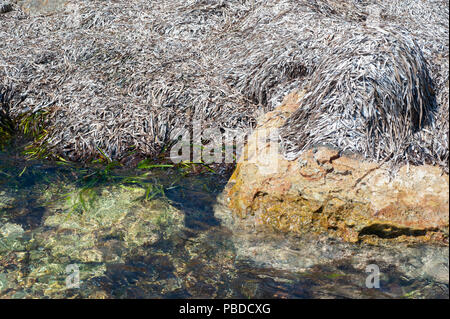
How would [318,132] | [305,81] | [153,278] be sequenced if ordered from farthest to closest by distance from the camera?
[305,81] < [318,132] < [153,278]

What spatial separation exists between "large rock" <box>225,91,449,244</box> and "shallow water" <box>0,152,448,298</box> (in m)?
0.17

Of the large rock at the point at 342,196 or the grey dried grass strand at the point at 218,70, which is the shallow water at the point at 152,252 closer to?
the large rock at the point at 342,196

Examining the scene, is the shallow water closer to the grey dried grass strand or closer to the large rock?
the large rock

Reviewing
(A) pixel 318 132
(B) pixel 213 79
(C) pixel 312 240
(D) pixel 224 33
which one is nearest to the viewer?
(C) pixel 312 240

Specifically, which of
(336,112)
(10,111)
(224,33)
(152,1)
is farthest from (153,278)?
(152,1)

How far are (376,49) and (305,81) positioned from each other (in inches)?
37.0

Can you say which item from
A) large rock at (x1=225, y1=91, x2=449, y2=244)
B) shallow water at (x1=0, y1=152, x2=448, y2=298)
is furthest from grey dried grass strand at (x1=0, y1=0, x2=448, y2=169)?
shallow water at (x1=0, y1=152, x2=448, y2=298)

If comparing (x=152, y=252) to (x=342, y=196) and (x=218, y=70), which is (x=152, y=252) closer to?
(x=342, y=196)

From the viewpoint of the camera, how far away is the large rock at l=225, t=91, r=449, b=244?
124 inches

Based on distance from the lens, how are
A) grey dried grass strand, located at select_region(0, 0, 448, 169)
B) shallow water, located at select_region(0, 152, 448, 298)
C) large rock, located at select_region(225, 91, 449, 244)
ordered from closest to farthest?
1. shallow water, located at select_region(0, 152, 448, 298)
2. large rock, located at select_region(225, 91, 449, 244)
3. grey dried grass strand, located at select_region(0, 0, 448, 169)

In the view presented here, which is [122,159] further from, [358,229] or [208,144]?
[358,229]

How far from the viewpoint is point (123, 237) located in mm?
3635

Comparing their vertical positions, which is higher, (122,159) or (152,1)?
(152,1)

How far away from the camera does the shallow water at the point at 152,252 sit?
9.91 feet
